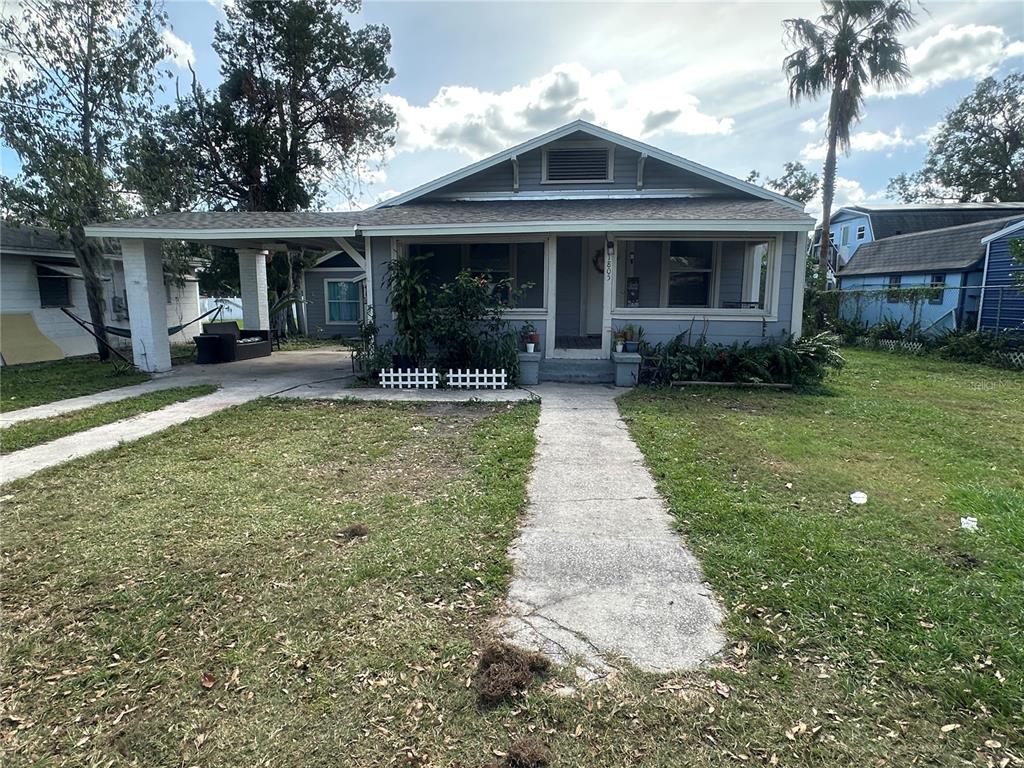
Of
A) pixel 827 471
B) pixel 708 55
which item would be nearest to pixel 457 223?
pixel 708 55

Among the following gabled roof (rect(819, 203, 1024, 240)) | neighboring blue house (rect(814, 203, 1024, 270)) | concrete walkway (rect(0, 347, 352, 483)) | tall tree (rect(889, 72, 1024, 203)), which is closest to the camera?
concrete walkway (rect(0, 347, 352, 483))

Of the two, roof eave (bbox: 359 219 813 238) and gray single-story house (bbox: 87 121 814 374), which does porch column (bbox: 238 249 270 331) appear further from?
roof eave (bbox: 359 219 813 238)

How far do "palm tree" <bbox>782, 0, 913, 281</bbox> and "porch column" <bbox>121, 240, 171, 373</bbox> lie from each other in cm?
1990

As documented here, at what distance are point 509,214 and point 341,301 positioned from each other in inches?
423

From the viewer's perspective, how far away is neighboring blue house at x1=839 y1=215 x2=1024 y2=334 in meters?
15.1

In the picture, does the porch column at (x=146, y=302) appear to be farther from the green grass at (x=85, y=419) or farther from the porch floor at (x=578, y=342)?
the porch floor at (x=578, y=342)

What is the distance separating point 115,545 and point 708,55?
33.6 ft

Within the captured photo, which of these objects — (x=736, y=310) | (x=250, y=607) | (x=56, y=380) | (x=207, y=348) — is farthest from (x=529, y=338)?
(x=56, y=380)

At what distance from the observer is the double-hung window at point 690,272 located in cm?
1134

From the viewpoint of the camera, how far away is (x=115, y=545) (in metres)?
3.34

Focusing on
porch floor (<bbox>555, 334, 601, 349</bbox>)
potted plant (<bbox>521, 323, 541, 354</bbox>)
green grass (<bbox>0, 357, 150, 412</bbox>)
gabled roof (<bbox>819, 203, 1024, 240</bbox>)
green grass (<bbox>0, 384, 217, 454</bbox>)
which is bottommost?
green grass (<bbox>0, 384, 217, 454</bbox>)

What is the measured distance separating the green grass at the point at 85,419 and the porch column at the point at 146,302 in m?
2.12

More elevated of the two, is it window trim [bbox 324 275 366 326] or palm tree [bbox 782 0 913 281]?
palm tree [bbox 782 0 913 281]

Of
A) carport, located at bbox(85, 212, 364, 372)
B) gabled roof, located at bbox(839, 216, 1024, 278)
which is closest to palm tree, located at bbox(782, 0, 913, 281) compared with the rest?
gabled roof, located at bbox(839, 216, 1024, 278)
